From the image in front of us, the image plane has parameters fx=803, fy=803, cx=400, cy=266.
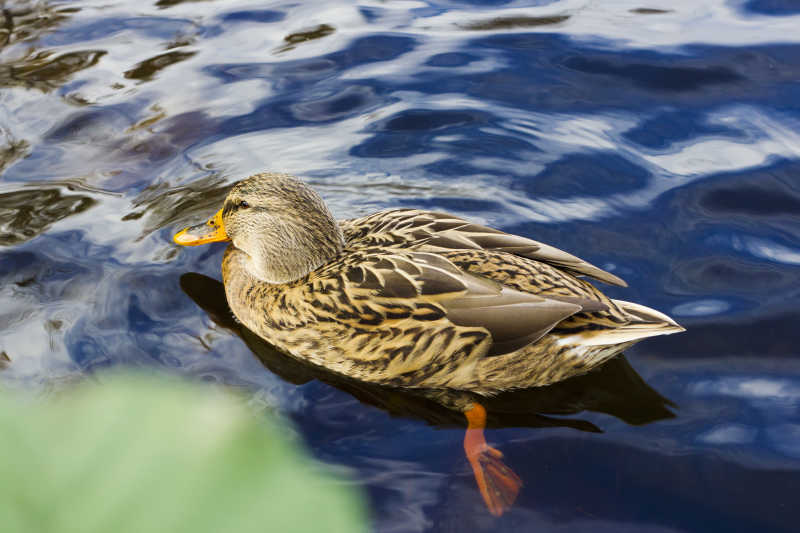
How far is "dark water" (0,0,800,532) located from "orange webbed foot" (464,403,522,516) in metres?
0.06

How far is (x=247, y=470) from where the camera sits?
1.10 meters

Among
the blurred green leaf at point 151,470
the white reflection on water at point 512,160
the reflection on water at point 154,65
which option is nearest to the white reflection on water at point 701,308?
the white reflection on water at point 512,160

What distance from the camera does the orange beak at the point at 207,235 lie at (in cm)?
491

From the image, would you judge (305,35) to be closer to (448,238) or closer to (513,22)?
(513,22)

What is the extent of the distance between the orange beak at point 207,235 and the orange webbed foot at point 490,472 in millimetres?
2003

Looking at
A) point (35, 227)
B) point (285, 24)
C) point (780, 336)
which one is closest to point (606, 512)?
point (780, 336)

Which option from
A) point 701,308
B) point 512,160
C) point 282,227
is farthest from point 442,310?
point 512,160

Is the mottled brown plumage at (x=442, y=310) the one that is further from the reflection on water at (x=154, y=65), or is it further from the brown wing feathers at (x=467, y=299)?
the reflection on water at (x=154, y=65)

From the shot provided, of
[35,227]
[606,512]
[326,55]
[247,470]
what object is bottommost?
[606,512]

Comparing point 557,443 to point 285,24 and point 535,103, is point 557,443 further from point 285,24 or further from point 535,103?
point 285,24

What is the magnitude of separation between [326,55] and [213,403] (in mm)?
6909

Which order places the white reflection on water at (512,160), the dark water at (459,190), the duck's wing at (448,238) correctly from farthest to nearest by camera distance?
the white reflection on water at (512,160) < the duck's wing at (448,238) < the dark water at (459,190)

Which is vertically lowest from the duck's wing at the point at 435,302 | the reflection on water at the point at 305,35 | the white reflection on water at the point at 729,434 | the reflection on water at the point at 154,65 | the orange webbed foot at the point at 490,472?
the orange webbed foot at the point at 490,472

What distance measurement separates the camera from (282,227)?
4617 millimetres
